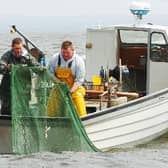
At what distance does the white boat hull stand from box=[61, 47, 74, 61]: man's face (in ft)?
3.12

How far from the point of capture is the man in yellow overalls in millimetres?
10945

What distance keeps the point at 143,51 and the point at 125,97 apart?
178cm

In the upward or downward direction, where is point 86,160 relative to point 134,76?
downward

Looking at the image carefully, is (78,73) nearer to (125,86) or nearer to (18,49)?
(18,49)

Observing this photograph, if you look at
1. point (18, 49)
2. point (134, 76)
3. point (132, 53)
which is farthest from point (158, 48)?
point (18, 49)

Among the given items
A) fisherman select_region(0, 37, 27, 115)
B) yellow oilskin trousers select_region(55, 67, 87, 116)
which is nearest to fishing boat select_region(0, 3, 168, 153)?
yellow oilskin trousers select_region(55, 67, 87, 116)

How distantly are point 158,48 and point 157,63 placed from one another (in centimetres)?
31

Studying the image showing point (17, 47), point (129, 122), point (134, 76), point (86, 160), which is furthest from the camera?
point (134, 76)

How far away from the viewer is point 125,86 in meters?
13.9

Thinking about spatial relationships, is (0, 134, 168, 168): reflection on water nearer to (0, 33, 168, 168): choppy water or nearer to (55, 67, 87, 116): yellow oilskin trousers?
(0, 33, 168, 168): choppy water

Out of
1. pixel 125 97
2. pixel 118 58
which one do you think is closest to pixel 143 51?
pixel 118 58

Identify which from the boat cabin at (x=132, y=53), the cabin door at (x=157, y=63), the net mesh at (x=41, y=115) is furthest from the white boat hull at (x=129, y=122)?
the boat cabin at (x=132, y=53)

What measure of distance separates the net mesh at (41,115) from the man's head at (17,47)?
1.21 ft

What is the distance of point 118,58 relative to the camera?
14.0 metres
